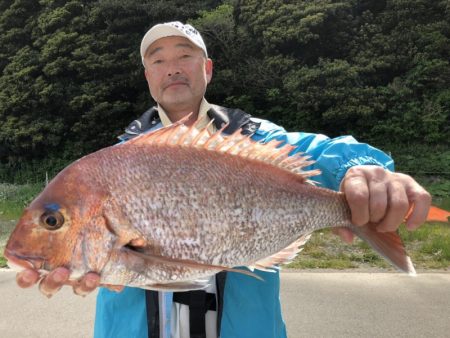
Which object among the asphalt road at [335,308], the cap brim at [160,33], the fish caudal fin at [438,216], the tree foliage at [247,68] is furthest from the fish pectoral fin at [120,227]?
the tree foliage at [247,68]

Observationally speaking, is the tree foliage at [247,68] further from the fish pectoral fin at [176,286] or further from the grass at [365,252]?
the fish pectoral fin at [176,286]

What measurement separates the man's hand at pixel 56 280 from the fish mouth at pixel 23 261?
0.02 meters

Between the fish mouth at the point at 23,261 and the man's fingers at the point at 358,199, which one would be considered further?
the man's fingers at the point at 358,199

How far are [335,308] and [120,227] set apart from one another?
3756 mm

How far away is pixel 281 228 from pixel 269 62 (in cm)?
1606

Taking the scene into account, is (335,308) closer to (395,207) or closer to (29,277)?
(395,207)

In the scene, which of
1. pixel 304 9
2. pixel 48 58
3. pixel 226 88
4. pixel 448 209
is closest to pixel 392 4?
pixel 304 9

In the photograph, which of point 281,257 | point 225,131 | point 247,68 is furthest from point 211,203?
point 247,68

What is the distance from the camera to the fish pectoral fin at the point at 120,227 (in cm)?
118

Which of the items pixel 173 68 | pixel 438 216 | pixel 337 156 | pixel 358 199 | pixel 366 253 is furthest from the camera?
pixel 438 216

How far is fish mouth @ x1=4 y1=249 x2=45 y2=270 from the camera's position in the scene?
3.73 ft

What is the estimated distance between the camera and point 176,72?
210cm

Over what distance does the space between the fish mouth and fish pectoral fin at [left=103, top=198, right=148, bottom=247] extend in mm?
207

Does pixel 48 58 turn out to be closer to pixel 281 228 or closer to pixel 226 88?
pixel 226 88
